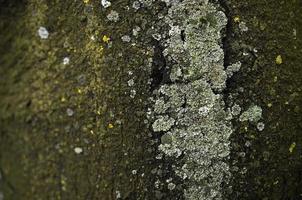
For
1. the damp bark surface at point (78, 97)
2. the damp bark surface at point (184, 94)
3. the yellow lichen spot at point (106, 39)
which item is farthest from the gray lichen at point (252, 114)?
the yellow lichen spot at point (106, 39)

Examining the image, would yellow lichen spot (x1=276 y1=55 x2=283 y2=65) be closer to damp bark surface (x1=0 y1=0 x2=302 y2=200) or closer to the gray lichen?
damp bark surface (x1=0 y1=0 x2=302 y2=200)

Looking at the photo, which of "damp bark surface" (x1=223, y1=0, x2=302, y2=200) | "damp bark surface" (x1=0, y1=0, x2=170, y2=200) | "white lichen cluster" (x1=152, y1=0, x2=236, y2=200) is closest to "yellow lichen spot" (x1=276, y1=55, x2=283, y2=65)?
"damp bark surface" (x1=223, y1=0, x2=302, y2=200)

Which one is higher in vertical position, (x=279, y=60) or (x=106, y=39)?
(x=106, y=39)

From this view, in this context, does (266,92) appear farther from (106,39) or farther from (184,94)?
(106,39)

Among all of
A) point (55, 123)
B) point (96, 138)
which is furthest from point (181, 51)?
point (55, 123)

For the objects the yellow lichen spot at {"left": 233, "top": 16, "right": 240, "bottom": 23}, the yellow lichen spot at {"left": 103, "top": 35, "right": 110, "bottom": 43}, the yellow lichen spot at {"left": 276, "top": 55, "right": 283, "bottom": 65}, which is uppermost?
the yellow lichen spot at {"left": 103, "top": 35, "right": 110, "bottom": 43}

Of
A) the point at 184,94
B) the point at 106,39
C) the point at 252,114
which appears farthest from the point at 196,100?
the point at 106,39

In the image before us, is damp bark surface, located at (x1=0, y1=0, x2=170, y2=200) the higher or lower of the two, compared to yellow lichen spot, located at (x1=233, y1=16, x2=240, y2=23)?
lower

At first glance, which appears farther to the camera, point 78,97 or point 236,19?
point 78,97
